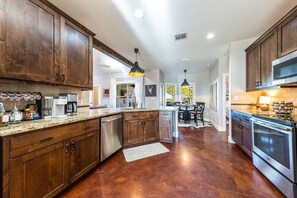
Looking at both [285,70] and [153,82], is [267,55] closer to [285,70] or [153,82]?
[285,70]

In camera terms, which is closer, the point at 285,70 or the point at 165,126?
the point at 285,70

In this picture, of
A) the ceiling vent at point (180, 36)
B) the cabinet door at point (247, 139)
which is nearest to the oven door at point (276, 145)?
the cabinet door at point (247, 139)

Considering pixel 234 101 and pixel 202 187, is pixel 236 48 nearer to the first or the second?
pixel 234 101

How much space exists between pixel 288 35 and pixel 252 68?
1.22m

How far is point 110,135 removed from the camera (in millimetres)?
2691

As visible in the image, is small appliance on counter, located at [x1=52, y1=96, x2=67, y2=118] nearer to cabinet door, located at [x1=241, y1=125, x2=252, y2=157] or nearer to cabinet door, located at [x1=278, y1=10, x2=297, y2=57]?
cabinet door, located at [x1=241, y1=125, x2=252, y2=157]

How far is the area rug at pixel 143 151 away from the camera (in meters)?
2.80

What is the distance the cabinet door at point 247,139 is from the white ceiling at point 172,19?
2.09 metres

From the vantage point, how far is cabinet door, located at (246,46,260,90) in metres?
3.13

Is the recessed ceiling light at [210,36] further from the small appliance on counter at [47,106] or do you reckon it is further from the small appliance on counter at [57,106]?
the small appliance on counter at [47,106]

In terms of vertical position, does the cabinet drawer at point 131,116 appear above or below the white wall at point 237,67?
below

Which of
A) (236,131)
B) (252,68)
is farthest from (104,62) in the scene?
(236,131)

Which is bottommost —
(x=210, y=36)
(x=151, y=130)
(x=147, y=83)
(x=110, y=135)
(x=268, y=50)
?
(x=151, y=130)

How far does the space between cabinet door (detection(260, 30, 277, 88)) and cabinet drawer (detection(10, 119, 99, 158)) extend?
Answer: 3361 mm
